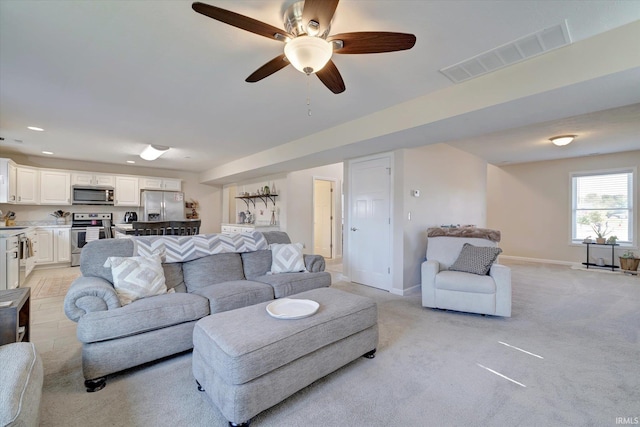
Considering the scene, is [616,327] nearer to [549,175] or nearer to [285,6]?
[285,6]

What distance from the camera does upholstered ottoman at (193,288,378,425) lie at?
149cm

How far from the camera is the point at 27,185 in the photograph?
5641 mm

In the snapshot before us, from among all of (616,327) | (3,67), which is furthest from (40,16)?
(616,327)

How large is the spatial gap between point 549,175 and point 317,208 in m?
5.60

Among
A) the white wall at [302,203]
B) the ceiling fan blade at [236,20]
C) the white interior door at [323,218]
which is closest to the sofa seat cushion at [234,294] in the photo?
the ceiling fan blade at [236,20]

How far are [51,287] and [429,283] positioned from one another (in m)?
5.56

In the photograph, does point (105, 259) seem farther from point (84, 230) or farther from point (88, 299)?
point (84, 230)

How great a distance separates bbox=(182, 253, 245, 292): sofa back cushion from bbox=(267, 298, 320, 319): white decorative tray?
3.56ft

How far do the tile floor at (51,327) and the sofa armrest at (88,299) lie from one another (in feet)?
2.64

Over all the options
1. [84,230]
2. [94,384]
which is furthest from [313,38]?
[84,230]

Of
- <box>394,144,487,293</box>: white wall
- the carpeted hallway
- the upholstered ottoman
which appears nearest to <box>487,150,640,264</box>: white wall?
<box>394,144,487,293</box>: white wall

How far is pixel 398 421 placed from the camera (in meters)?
1.58

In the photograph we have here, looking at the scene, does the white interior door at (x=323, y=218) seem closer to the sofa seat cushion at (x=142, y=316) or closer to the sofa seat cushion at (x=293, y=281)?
the sofa seat cushion at (x=293, y=281)

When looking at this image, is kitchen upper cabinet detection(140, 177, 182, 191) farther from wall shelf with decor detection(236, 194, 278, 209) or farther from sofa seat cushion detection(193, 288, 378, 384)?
sofa seat cushion detection(193, 288, 378, 384)
